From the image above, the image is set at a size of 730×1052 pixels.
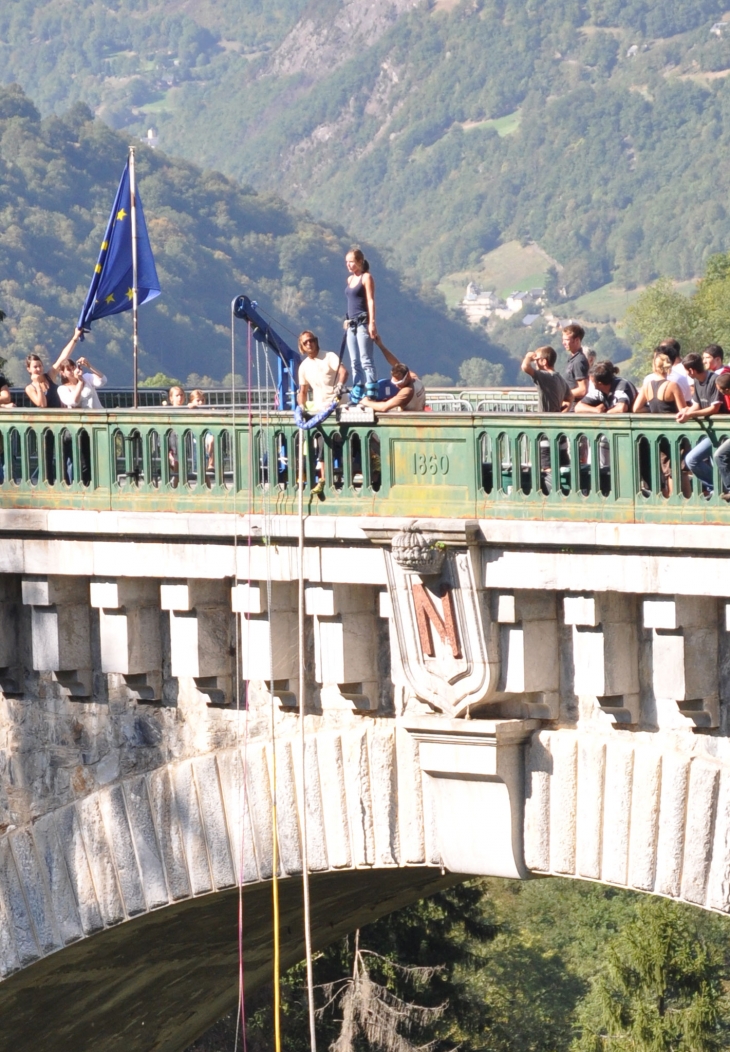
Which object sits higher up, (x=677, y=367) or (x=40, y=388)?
(x=40, y=388)

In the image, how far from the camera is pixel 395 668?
12.0 meters

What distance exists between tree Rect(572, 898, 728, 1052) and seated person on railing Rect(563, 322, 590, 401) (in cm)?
1994

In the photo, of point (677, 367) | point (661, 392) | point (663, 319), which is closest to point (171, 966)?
point (677, 367)

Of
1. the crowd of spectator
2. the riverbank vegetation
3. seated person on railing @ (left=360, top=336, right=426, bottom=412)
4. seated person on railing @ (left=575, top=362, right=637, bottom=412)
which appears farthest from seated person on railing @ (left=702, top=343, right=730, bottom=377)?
the riverbank vegetation

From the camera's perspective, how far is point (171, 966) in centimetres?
1683

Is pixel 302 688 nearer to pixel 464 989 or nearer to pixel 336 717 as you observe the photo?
pixel 336 717

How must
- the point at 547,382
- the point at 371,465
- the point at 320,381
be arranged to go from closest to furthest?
1. the point at 371,465
2. the point at 547,382
3. the point at 320,381

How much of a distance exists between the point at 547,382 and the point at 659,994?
2280cm

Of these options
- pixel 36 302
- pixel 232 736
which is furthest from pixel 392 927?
pixel 36 302

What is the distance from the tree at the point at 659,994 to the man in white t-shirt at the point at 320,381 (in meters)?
21.4

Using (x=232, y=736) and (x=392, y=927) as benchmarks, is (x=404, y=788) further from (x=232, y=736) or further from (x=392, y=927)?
(x=392, y=927)

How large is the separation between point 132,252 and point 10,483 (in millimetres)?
4038

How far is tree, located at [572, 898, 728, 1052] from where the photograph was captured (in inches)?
1265

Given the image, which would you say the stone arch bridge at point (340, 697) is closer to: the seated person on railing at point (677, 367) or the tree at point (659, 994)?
the seated person on railing at point (677, 367)
